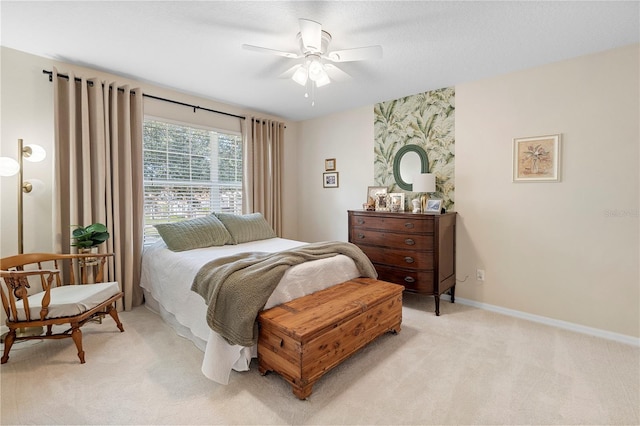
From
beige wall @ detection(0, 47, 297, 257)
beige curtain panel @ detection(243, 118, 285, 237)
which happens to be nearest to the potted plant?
beige wall @ detection(0, 47, 297, 257)

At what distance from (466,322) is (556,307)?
2.81ft

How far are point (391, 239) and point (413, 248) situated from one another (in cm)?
27

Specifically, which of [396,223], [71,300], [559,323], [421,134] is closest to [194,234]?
[71,300]

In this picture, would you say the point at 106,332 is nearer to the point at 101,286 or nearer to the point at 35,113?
the point at 101,286

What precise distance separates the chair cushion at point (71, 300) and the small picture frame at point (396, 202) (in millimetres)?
3068

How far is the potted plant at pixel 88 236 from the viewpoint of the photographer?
8.82 feet

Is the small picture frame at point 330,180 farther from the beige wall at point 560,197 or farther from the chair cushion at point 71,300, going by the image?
the chair cushion at point 71,300

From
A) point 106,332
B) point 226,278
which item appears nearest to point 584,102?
point 226,278

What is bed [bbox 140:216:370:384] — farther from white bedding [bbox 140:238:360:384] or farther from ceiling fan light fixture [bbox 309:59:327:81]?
ceiling fan light fixture [bbox 309:59:327:81]

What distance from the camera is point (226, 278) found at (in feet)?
7.02

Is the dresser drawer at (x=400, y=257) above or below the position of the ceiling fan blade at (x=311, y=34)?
below

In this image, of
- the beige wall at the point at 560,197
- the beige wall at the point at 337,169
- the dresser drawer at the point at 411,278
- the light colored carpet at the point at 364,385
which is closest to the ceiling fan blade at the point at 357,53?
the beige wall at the point at 560,197

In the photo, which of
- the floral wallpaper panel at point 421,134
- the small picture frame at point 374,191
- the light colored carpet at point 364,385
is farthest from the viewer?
the small picture frame at point 374,191

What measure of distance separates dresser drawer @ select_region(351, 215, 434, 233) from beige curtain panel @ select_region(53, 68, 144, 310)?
101 inches
